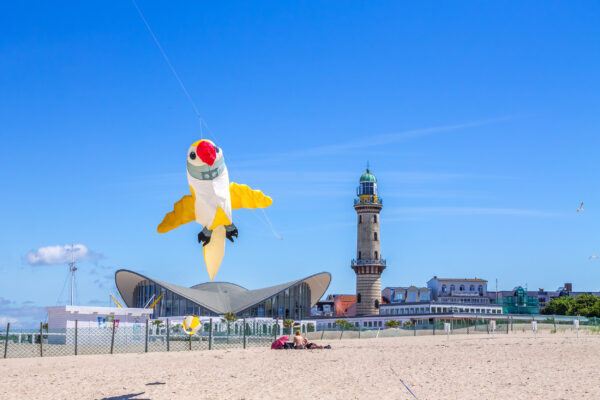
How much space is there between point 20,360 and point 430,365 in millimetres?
16180

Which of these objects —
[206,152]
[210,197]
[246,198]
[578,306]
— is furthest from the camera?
[578,306]

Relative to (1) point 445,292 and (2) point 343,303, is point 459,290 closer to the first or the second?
(1) point 445,292

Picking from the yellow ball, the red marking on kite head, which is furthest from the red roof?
the red marking on kite head

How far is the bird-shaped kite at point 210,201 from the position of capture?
52.0ft

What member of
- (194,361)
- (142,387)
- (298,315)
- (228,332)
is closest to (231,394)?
(142,387)

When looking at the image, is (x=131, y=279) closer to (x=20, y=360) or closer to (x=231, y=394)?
(x=20, y=360)

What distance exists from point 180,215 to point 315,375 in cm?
936

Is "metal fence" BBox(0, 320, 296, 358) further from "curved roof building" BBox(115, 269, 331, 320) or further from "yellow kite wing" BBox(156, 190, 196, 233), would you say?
"curved roof building" BBox(115, 269, 331, 320)

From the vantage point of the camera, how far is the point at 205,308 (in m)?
89.0

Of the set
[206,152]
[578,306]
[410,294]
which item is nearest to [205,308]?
[578,306]

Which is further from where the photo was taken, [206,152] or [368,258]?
[368,258]

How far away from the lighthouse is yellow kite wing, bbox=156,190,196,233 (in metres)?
81.2

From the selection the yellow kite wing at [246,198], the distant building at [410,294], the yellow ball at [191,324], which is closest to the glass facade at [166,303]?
the distant building at [410,294]

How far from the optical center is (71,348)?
34.7m
